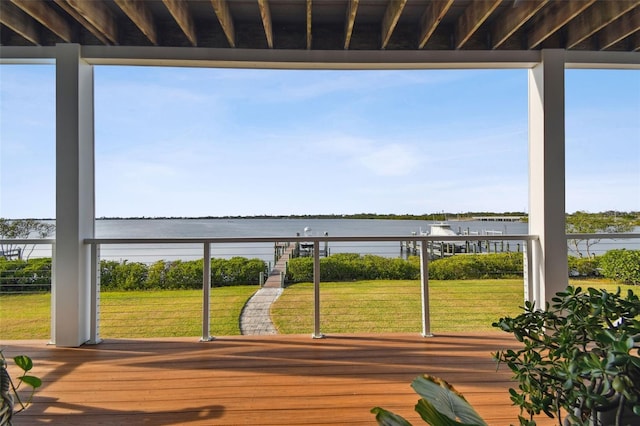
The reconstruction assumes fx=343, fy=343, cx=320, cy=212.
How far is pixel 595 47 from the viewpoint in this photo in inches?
123

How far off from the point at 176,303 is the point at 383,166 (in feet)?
17.2

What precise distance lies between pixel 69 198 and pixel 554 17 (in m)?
4.21

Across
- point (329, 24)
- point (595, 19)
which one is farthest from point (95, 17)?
point (595, 19)

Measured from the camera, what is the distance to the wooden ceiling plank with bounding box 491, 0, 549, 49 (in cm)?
248

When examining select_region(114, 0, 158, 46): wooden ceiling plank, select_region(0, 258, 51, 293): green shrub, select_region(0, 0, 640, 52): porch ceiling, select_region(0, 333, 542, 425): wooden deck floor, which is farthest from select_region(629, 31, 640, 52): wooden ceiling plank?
select_region(0, 258, 51, 293): green shrub

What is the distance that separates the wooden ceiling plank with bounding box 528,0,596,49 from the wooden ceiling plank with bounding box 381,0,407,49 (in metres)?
1.27

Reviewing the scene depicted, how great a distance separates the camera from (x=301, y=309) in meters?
5.64

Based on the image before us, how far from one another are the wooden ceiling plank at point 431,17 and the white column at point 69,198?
115 inches

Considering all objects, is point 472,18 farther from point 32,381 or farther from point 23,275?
point 23,275

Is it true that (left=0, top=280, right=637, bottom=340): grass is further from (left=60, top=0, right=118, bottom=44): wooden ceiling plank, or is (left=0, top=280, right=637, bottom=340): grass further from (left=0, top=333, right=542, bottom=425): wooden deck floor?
(left=60, top=0, right=118, bottom=44): wooden ceiling plank

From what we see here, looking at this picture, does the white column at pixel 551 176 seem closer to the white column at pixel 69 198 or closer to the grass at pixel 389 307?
the grass at pixel 389 307

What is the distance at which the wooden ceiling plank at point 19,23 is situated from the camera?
8.53 ft

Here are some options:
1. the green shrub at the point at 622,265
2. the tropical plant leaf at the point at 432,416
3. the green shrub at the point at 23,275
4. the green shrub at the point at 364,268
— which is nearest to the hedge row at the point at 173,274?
the green shrub at the point at 23,275

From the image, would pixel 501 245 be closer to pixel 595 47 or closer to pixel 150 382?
pixel 595 47
